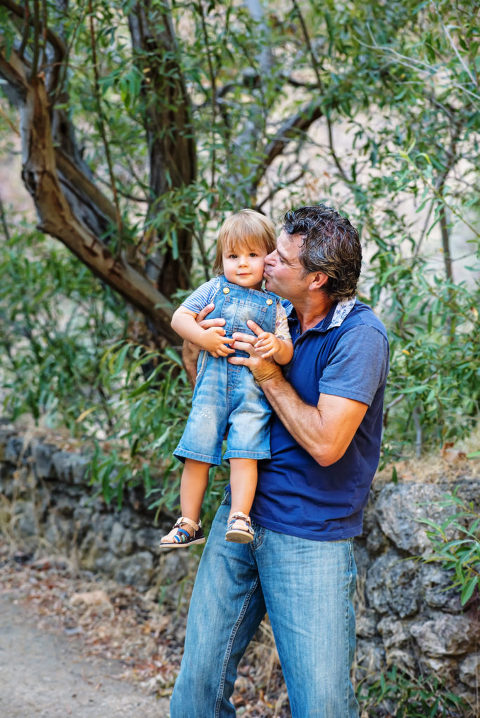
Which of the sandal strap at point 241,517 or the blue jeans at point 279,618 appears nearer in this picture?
the blue jeans at point 279,618

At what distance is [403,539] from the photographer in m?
2.92

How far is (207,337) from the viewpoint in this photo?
2.07 m

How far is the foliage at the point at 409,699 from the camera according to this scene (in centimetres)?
268

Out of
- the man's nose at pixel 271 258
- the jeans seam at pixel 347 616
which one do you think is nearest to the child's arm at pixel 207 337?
the man's nose at pixel 271 258

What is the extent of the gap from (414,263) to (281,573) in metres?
1.80

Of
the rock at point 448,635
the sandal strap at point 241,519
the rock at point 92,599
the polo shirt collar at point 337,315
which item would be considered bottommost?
the rock at point 92,599

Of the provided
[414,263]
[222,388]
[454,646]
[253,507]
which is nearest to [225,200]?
[414,263]

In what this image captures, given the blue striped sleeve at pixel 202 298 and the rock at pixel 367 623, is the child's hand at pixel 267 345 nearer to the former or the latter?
the blue striped sleeve at pixel 202 298

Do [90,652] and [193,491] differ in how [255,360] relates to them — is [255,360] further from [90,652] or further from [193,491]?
[90,652]

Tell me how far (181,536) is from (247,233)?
0.89 metres

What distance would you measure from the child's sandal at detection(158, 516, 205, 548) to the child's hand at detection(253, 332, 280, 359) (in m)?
0.56

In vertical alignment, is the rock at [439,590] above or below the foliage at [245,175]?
below

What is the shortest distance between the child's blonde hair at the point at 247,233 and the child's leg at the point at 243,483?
0.63 meters

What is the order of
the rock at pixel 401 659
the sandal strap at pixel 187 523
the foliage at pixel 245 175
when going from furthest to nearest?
1. the foliage at pixel 245 175
2. the rock at pixel 401 659
3. the sandal strap at pixel 187 523
